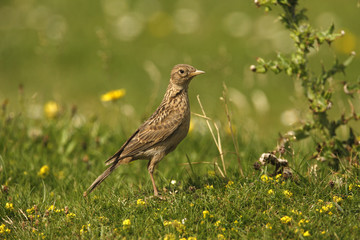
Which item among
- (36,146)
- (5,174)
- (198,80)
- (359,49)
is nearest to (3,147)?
(36,146)

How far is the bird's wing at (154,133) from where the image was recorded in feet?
20.1

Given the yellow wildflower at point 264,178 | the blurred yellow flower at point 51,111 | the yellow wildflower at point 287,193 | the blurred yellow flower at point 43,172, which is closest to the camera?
the yellow wildflower at point 287,193

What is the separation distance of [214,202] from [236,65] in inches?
359

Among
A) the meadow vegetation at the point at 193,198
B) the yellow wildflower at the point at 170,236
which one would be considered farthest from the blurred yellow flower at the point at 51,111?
the yellow wildflower at the point at 170,236

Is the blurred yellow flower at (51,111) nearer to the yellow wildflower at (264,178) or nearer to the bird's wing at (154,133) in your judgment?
the bird's wing at (154,133)

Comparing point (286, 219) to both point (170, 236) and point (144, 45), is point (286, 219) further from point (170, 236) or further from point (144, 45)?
point (144, 45)

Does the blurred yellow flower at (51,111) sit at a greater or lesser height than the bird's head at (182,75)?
lesser

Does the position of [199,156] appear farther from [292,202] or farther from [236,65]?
[236,65]

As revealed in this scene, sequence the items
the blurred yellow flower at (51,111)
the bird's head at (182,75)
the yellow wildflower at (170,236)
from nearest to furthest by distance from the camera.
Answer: the yellow wildflower at (170,236), the bird's head at (182,75), the blurred yellow flower at (51,111)

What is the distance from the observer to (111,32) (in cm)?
1616

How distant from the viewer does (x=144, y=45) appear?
15711mm

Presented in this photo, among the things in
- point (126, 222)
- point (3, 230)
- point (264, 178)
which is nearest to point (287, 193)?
point (264, 178)

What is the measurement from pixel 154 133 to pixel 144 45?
9.82 metres

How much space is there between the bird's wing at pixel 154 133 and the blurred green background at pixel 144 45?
5.51m
